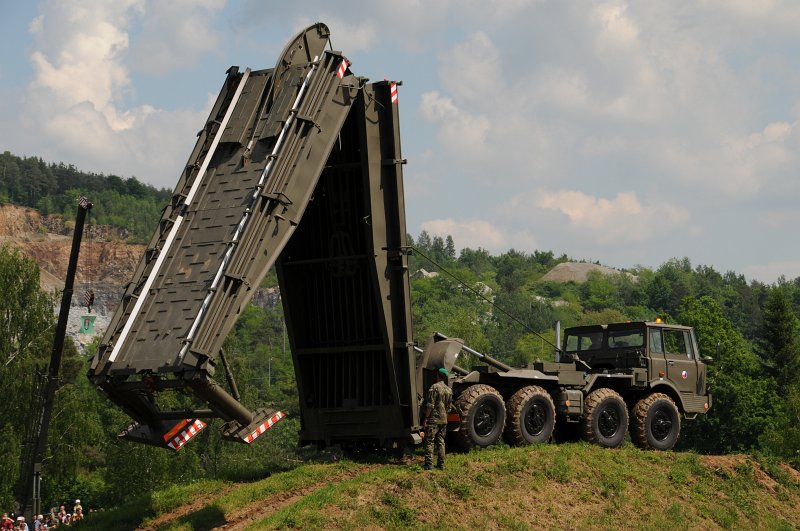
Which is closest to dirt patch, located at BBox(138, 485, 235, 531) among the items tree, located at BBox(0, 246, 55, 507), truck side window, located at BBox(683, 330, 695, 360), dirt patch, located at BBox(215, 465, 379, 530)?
dirt patch, located at BBox(215, 465, 379, 530)

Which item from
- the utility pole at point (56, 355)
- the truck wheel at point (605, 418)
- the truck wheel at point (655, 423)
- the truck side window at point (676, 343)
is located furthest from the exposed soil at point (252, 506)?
the truck side window at point (676, 343)

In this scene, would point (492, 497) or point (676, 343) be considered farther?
point (676, 343)

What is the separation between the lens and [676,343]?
21328 mm

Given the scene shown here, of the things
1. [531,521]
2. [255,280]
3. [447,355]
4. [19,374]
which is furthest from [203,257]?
[19,374]

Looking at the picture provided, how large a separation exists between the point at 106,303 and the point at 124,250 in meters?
13.7

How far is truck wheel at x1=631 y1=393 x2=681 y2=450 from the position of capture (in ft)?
66.6

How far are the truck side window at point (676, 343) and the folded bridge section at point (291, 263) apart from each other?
6843 mm

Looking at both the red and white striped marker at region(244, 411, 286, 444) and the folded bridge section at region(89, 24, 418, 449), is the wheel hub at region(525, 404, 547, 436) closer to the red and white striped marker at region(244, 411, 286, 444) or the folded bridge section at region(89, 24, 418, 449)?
the folded bridge section at region(89, 24, 418, 449)

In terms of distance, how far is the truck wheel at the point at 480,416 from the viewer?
688 inches

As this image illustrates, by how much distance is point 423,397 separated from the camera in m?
17.8

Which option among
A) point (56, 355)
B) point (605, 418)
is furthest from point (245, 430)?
point (56, 355)

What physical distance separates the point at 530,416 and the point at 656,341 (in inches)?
161

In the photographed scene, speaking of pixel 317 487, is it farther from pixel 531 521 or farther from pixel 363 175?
pixel 363 175

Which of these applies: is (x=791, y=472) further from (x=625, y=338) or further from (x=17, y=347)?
(x=17, y=347)
